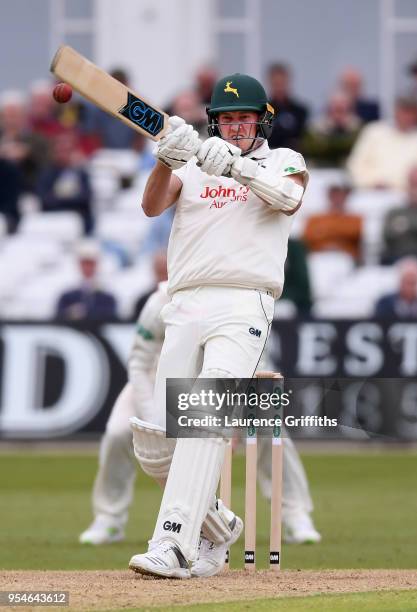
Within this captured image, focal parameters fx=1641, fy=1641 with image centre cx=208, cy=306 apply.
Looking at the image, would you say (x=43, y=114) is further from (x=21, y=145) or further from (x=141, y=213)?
(x=141, y=213)

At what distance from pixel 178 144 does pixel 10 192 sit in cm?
1202

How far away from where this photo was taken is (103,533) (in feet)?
32.7

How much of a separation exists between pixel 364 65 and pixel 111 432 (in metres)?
11.7

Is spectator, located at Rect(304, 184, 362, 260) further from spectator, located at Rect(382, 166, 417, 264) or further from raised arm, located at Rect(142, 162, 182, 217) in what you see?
raised arm, located at Rect(142, 162, 182, 217)

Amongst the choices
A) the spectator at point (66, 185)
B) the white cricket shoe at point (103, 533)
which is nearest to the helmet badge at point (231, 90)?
the white cricket shoe at point (103, 533)

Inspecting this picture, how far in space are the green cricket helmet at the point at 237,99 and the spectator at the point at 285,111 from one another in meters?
11.1

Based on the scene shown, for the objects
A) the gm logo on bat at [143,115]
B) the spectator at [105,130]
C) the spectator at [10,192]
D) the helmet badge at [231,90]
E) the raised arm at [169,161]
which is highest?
the spectator at [105,130]

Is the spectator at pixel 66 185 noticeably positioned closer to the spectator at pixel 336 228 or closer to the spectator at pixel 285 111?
the spectator at pixel 285 111

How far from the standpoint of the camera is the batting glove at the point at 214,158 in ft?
21.8

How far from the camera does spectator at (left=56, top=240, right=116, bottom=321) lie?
1606 centimetres

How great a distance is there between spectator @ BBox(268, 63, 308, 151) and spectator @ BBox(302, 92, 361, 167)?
7.9 inches

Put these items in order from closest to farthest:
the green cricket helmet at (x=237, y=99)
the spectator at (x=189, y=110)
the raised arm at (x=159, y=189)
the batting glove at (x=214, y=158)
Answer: the batting glove at (x=214, y=158) < the raised arm at (x=159, y=189) < the green cricket helmet at (x=237, y=99) < the spectator at (x=189, y=110)

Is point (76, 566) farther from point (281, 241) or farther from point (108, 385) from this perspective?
point (108, 385)

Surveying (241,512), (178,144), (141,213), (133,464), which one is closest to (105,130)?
(141,213)
